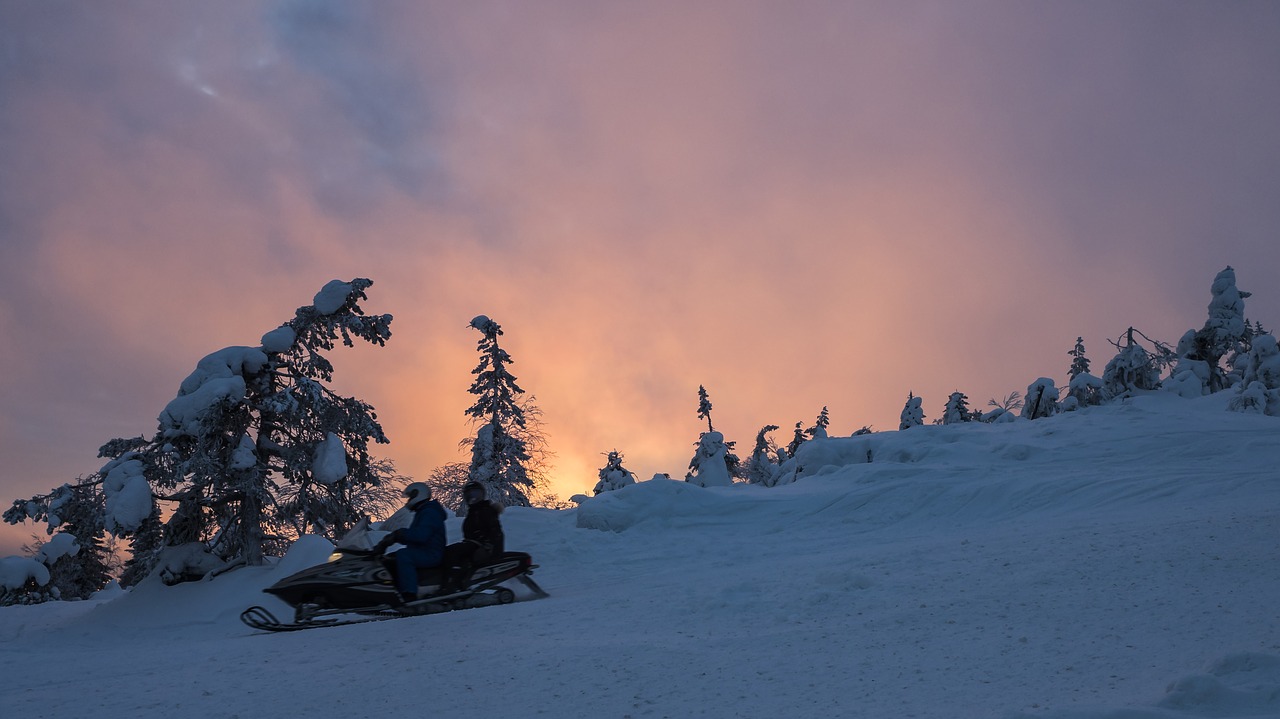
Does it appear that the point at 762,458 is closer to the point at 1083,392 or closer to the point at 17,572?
the point at 1083,392

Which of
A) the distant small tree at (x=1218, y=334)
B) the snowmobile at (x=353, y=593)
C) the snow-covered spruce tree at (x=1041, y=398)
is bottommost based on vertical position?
the snowmobile at (x=353, y=593)

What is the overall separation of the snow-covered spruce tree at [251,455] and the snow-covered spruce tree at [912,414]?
38.1 meters

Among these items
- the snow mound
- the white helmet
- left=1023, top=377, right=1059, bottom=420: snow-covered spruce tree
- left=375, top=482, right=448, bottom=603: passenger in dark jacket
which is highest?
left=1023, top=377, right=1059, bottom=420: snow-covered spruce tree

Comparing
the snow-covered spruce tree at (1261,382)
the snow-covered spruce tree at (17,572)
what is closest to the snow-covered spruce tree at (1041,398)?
the snow-covered spruce tree at (1261,382)

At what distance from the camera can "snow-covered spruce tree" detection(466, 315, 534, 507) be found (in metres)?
38.4

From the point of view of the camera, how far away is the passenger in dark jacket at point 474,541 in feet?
36.3

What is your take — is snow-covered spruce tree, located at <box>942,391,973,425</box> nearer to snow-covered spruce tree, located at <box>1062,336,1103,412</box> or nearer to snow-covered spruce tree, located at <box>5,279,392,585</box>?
snow-covered spruce tree, located at <box>1062,336,1103,412</box>

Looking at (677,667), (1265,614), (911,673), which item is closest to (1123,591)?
(1265,614)

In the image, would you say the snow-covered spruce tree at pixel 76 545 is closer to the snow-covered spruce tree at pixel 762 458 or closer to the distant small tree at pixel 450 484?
the distant small tree at pixel 450 484

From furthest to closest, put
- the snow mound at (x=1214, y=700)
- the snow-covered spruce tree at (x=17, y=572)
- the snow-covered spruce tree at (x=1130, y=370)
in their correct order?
1. the snow-covered spruce tree at (x=1130, y=370)
2. the snow-covered spruce tree at (x=17, y=572)
3. the snow mound at (x=1214, y=700)

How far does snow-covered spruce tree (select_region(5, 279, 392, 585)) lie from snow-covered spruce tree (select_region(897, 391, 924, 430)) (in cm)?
3811

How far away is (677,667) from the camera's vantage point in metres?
6.38

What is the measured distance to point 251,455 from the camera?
16547mm

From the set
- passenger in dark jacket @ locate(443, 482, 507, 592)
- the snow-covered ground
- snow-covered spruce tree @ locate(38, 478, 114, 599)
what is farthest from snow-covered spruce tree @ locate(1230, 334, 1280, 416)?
snow-covered spruce tree @ locate(38, 478, 114, 599)
